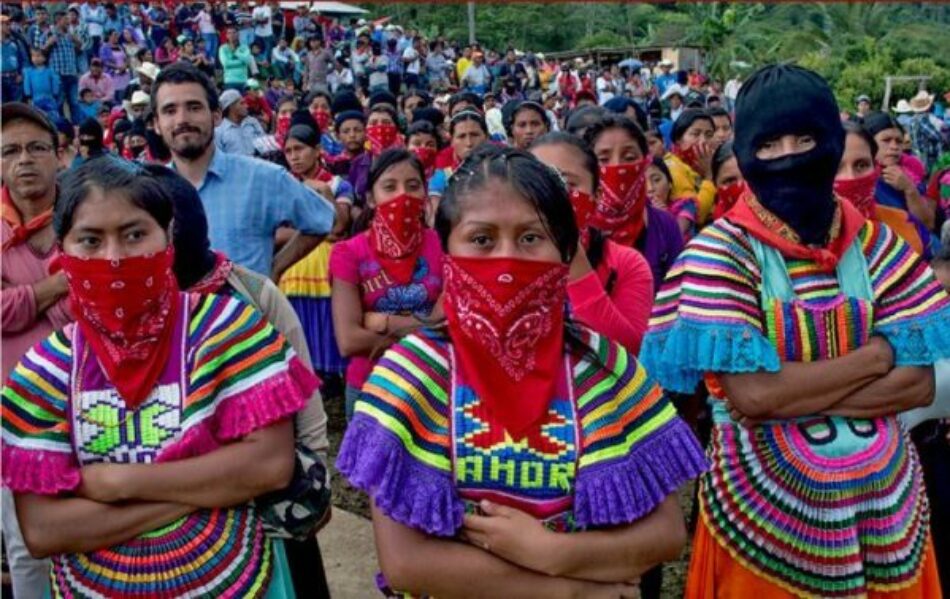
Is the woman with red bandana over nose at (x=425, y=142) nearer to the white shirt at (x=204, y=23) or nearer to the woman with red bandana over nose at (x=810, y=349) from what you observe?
the woman with red bandana over nose at (x=810, y=349)

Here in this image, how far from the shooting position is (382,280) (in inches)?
165

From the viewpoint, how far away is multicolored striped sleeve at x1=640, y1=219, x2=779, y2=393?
246 centimetres

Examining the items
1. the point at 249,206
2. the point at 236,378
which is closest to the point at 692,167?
the point at 249,206

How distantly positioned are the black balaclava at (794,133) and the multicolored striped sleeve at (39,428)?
173 cm

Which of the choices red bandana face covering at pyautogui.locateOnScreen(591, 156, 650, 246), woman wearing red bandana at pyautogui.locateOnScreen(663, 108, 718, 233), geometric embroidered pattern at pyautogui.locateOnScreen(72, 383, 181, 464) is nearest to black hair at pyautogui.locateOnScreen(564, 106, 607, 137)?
red bandana face covering at pyautogui.locateOnScreen(591, 156, 650, 246)

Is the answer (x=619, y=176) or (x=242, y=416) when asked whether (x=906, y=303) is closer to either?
(x=619, y=176)

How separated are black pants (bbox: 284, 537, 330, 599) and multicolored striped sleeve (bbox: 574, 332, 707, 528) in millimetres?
1294

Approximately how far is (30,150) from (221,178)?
34.1 inches

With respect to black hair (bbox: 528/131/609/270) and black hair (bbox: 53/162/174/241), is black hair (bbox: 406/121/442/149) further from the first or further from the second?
black hair (bbox: 53/162/174/241)

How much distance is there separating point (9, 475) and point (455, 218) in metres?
1.11

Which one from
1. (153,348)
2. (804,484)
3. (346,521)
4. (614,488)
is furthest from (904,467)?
(346,521)

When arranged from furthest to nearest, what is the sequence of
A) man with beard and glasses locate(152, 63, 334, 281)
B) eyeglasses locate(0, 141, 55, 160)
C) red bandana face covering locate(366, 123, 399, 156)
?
red bandana face covering locate(366, 123, 399, 156) → man with beard and glasses locate(152, 63, 334, 281) → eyeglasses locate(0, 141, 55, 160)

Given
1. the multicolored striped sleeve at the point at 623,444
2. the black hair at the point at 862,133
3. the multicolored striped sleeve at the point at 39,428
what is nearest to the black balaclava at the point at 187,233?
the multicolored striped sleeve at the point at 39,428

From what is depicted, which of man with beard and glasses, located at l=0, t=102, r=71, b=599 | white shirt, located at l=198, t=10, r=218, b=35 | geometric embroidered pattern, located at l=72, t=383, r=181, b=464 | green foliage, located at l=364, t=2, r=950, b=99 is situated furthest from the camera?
green foliage, located at l=364, t=2, r=950, b=99
